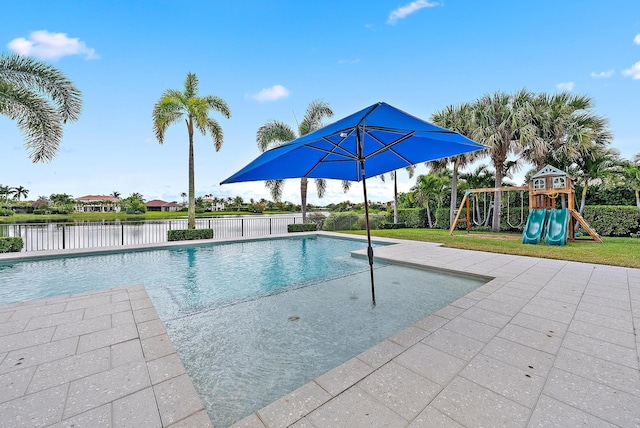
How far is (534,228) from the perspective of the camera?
8.69m

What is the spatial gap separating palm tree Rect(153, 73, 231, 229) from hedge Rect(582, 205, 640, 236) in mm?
15370

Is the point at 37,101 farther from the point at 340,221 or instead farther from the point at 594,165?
the point at 594,165

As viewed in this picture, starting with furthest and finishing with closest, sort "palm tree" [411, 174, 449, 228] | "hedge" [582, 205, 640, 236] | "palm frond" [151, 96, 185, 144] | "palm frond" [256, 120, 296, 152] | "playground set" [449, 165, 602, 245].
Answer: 1. "palm tree" [411, 174, 449, 228]
2. "palm frond" [256, 120, 296, 152]
3. "palm frond" [151, 96, 185, 144]
4. "hedge" [582, 205, 640, 236]
5. "playground set" [449, 165, 602, 245]

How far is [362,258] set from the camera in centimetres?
681

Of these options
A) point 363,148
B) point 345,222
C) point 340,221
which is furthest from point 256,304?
point 345,222

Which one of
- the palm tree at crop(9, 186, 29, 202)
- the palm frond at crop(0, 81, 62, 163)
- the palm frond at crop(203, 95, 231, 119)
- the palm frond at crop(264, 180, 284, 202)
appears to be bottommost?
the palm frond at crop(264, 180, 284, 202)

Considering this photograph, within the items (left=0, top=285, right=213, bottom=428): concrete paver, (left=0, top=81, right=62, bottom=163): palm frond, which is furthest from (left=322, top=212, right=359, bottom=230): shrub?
(left=0, top=285, right=213, bottom=428): concrete paver

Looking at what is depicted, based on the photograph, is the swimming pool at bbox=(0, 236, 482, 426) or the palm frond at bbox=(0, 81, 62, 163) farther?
the palm frond at bbox=(0, 81, 62, 163)

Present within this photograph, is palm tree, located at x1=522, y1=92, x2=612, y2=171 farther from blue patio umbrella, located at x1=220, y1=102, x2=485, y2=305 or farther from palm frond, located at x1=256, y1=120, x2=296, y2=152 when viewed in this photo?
palm frond, located at x1=256, y1=120, x2=296, y2=152

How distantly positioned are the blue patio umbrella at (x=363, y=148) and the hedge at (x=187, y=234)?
293 inches

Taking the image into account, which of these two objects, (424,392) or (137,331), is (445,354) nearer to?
(424,392)

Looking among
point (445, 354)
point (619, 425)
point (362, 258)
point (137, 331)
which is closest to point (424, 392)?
point (445, 354)

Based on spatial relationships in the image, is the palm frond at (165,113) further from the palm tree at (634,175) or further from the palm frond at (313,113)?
the palm tree at (634,175)

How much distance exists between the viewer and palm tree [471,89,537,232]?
10.9 meters
